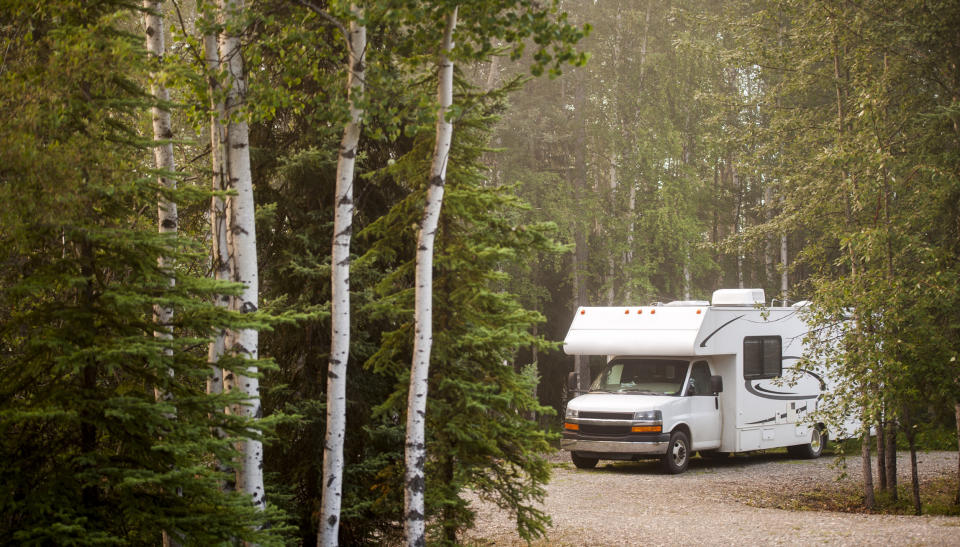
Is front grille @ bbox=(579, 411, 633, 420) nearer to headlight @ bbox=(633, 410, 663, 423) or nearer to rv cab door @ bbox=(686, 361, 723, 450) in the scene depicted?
headlight @ bbox=(633, 410, 663, 423)

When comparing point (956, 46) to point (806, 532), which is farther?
point (956, 46)

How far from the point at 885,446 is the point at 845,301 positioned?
319cm

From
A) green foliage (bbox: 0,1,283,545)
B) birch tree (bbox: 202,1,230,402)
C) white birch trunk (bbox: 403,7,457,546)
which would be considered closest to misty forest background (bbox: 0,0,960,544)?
green foliage (bbox: 0,1,283,545)

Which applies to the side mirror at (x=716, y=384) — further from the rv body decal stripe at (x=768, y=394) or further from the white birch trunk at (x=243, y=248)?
the white birch trunk at (x=243, y=248)

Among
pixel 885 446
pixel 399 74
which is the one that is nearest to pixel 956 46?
pixel 885 446

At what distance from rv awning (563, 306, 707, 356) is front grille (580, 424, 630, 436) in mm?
1266

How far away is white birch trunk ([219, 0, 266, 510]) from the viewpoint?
7066mm

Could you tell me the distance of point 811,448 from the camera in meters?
17.7

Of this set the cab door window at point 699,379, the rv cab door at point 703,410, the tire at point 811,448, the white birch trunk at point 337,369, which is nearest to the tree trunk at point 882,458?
the rv cab door at point 703,410

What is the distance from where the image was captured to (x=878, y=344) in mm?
11570

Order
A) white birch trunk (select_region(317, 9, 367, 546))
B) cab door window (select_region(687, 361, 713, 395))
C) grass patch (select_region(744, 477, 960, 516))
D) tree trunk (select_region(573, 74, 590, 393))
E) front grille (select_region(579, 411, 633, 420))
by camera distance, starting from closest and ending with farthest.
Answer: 1. white birch trunk (select_region(317, 9, 367, 546))
2. grass patch (select_region(744, 477, 960, 516))
3. front grille (select_region(579, 411, 633, 420))
4. cab door window (select_region(687, 361, 713, 395))
5. tree trunk (select_region(573, 74, 590, 393))

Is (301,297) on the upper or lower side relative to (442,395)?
upper

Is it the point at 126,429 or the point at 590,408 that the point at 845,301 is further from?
the point at 126,429

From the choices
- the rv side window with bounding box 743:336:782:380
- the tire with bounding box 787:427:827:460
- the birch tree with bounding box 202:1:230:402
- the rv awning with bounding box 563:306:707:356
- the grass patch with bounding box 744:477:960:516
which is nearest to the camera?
the birch tree with bounding box 202:1:230:402
